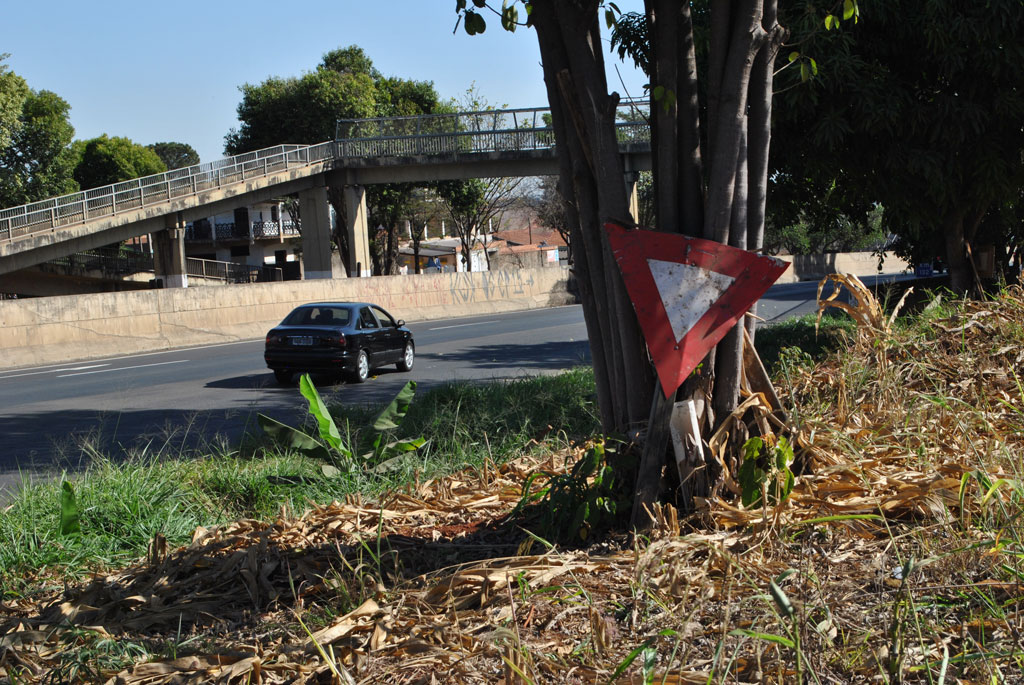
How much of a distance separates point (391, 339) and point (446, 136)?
87.6ft

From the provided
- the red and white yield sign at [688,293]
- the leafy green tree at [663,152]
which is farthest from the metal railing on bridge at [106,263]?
the red and white yield sign at [688,293]

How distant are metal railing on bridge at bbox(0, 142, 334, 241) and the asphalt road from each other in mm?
19638

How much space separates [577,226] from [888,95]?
852cm

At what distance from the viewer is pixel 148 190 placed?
4200cm

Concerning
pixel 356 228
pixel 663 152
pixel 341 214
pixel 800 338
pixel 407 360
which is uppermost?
pixel 341 214

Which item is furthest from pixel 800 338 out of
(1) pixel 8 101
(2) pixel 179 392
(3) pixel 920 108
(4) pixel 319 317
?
(1) pixel 8 101

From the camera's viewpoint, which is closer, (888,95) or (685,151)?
(685,151)

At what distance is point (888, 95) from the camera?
11.2 metres

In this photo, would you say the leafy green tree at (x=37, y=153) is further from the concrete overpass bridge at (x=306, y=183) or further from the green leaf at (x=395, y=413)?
the green leaf at (x=395, y=413)

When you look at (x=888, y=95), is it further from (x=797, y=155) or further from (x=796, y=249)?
(x=796, y=249)

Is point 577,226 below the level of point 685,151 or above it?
below

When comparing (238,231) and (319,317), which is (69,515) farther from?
(238,231)

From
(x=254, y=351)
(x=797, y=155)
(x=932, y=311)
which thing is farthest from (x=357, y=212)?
(x=932, y=311)

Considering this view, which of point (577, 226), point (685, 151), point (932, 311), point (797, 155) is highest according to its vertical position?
point (797, 155)
